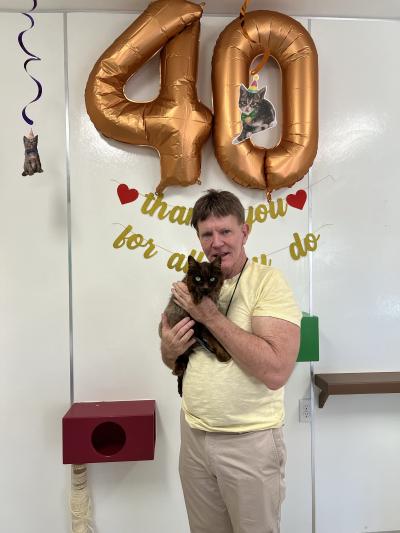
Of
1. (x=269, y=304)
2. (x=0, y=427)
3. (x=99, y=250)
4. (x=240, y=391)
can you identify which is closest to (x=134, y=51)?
(x=99, y=250)

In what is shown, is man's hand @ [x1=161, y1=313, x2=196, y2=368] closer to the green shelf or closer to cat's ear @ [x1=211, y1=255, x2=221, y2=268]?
cat's ear @ [x1=211, y1=255, x2=221, y2=268]

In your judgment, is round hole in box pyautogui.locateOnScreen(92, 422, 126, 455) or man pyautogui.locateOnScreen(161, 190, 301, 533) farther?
round hole in box pyautogui.locateOnScreen(92, 422, 126, 455)

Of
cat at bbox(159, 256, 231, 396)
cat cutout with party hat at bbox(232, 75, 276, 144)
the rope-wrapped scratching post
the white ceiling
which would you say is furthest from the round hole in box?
the white ceiling

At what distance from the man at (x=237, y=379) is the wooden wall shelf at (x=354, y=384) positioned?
0.74 m

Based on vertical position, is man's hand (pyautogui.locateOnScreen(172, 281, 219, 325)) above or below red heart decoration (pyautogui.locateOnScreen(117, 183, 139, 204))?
below

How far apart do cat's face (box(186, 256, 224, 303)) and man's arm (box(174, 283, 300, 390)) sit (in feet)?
0.10

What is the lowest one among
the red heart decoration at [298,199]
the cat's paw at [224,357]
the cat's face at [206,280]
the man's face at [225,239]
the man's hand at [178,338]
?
the cat's paw at [224,357]

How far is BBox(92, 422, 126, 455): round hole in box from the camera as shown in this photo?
1783mm

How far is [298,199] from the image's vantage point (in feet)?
6.47

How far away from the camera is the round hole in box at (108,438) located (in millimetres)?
1783

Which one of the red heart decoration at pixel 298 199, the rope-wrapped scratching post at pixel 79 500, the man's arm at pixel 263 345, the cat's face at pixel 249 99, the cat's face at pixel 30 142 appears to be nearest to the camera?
the man's arm at pixel 263 345

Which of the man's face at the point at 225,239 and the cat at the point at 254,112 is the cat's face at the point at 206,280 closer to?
the man's face at the point at 225,239

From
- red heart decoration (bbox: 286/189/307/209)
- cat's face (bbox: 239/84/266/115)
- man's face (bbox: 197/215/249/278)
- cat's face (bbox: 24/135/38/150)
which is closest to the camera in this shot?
man's face (bbox: 197/215/249/278)

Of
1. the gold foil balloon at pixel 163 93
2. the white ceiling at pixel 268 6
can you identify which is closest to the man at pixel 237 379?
the gold foil balloon at pixel 163 93
